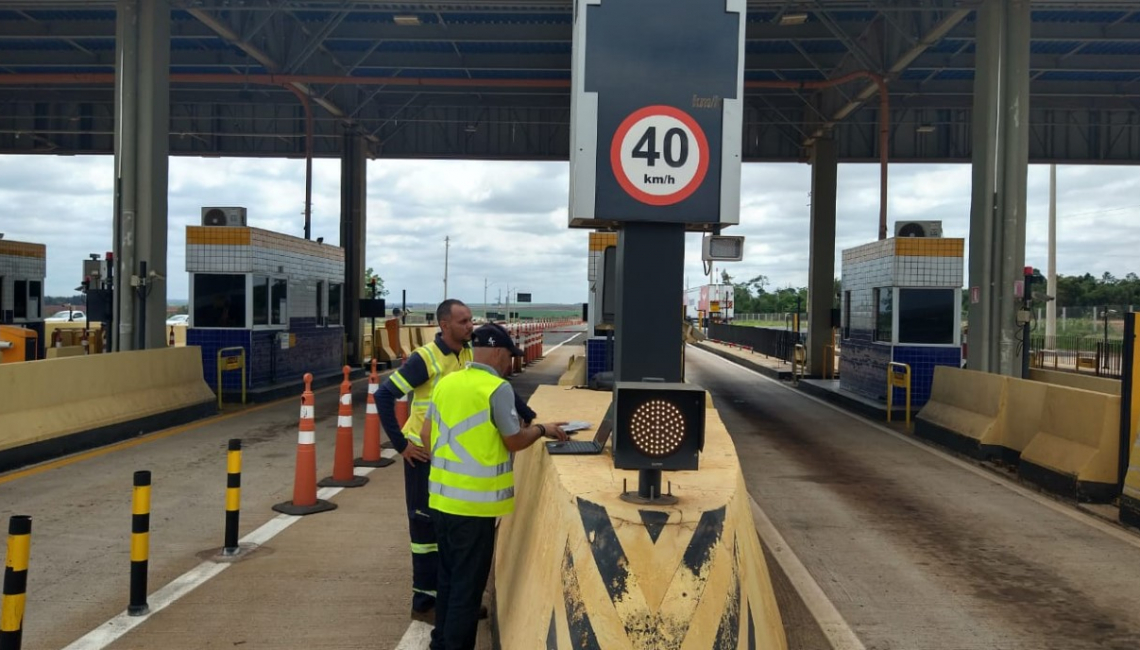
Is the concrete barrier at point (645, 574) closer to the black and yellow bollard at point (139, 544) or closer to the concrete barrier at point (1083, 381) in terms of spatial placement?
the black and yellow bollard at point (139, 544)

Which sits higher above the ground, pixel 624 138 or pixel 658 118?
pixel 658 118

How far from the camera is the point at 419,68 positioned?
24438 millimetres

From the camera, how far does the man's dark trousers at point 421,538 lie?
532 cm

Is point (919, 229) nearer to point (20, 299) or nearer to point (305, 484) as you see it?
point (305, 484)

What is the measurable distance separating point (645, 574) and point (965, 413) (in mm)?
11071

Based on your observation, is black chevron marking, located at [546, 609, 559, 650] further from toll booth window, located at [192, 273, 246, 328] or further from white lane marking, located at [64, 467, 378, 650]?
toll booth window, located at [192, 273, 246, 328]

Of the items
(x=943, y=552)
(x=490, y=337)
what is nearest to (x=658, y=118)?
(x=490, y=337)

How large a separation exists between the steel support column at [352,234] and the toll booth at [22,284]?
323 inches

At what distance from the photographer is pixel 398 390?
5441mm

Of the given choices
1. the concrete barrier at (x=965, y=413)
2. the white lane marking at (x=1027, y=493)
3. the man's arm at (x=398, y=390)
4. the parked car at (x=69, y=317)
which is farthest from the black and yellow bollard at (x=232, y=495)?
the parked car at (x=69, y=317)

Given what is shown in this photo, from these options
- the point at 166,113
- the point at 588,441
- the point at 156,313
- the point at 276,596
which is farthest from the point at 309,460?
the point at 166,113

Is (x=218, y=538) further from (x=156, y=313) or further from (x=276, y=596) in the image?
(x=156, y=313)

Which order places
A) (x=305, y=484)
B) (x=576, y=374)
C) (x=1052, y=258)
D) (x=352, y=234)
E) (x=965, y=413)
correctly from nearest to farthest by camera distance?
1. (x=305, y=484)
2. (x=965, y=413)
3. (x=576, y=374)
4. (x=352, y=234)
5. (x=1052, y=258)

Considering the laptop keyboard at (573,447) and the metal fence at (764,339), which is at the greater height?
the laptop keyboard at (573,447)
